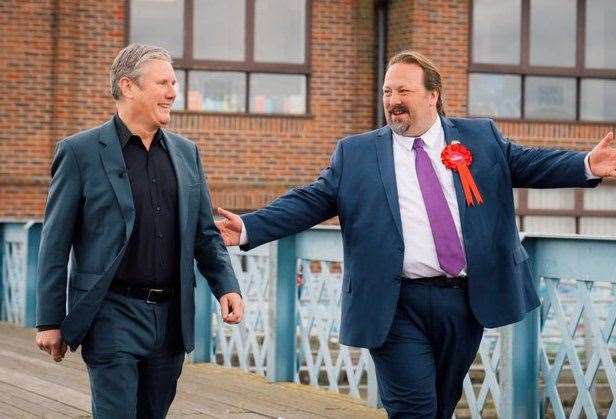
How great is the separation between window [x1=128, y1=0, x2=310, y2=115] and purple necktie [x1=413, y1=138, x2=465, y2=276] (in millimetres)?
15268

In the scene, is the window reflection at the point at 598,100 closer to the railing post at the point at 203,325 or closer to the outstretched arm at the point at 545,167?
the railing post at the point at 203,325

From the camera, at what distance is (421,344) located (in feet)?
17.3

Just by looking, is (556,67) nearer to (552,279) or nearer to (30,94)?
(30,94)

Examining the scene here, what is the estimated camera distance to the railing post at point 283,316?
1028 cm

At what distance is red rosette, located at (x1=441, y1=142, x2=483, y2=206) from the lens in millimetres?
5320

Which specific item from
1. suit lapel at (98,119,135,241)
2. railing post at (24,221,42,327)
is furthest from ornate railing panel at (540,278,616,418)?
railing post at (24,221,42,327)

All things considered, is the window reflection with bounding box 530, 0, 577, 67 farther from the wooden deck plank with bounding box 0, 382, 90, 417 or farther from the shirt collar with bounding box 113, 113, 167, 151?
the shirt collar with bounding box 113, 113, 167, 151

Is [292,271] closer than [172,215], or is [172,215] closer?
[172,215]

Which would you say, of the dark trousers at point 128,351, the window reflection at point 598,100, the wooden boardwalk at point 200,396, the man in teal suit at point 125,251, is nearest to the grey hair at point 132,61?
the man in teal suit at point 125,251

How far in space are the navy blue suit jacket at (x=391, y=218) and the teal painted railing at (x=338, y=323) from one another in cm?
162

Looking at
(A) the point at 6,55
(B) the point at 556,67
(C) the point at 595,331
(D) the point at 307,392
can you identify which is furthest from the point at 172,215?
(B) the point at 556,67

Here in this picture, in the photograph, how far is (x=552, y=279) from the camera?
24.7 ft

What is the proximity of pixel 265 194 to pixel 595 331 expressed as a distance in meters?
13.8

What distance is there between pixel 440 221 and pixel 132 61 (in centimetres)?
126
